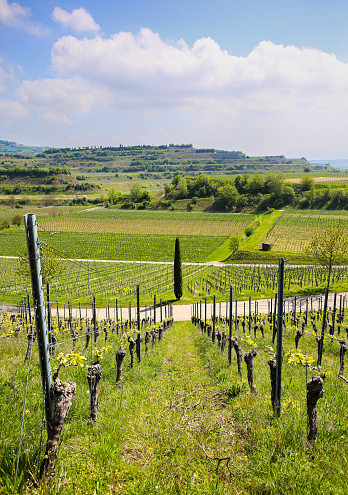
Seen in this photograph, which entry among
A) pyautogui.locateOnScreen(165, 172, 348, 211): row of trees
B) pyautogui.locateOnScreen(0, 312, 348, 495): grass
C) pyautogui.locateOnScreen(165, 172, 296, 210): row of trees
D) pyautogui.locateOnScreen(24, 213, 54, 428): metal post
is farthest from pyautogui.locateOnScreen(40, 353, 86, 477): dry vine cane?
pyautogui.locateOnScreen(165, 172, 296, 210): row of trees

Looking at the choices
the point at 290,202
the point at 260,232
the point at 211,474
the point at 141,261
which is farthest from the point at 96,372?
Answer: the point at 290,202

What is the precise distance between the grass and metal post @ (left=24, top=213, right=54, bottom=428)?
0.87m

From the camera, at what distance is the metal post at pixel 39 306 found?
4031 mm

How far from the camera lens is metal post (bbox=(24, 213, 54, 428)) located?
13.2 ft

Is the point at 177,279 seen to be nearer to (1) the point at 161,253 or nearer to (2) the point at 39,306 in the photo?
(1) the point at 161,253

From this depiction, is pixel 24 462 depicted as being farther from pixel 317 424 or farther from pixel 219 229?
pixel 219 229

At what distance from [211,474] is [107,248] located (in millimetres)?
58147

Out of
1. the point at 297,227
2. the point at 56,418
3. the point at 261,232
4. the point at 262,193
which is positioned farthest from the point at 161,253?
the point at 262,193

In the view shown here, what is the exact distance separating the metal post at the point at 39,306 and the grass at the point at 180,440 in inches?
34.4

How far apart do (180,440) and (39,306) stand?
3.40m

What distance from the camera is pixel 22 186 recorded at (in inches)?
6693

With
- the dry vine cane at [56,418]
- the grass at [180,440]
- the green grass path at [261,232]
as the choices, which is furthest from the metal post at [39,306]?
the green grass path at [261,232]

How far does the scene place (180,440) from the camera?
512cm

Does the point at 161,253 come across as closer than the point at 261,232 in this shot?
Yes
